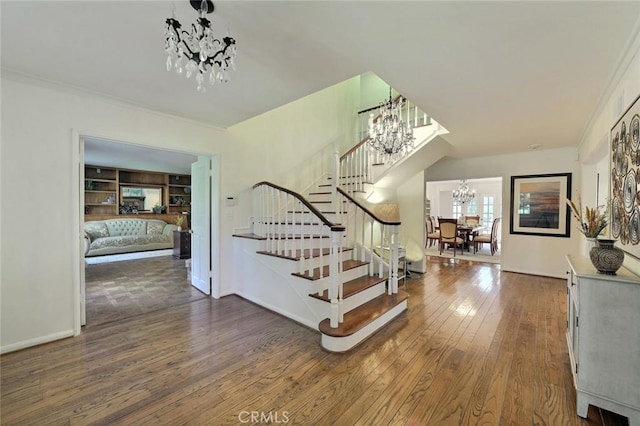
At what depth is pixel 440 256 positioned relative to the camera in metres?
7.48

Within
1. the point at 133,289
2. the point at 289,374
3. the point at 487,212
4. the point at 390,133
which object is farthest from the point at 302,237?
the point at 487,212

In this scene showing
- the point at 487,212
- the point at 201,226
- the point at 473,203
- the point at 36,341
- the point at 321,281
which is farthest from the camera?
the point at 473,203

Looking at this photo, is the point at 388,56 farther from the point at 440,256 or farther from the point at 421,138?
Answer: the point at 440,256

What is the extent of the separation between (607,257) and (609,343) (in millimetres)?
536

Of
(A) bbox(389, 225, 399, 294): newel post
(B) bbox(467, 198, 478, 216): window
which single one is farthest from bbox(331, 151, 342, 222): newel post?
(B) bbox(467, 198, 478, 216): window

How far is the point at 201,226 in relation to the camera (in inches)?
162

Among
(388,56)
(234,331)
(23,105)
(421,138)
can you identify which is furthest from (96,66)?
(421,138)

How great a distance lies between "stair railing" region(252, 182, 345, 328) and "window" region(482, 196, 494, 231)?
9.51 meters

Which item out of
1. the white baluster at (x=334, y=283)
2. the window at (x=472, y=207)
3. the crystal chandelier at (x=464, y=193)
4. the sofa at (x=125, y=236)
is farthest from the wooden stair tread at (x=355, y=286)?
the window at (x=472, y=207)

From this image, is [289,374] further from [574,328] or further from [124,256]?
[124,256]

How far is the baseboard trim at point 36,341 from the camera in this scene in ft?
7.91

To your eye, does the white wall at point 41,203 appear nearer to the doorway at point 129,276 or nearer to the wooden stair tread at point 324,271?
the doorway at point 129,276

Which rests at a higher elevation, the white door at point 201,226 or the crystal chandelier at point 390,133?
the crystal chandelier at point 390,133

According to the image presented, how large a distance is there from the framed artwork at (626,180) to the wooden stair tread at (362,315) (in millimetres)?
2044
